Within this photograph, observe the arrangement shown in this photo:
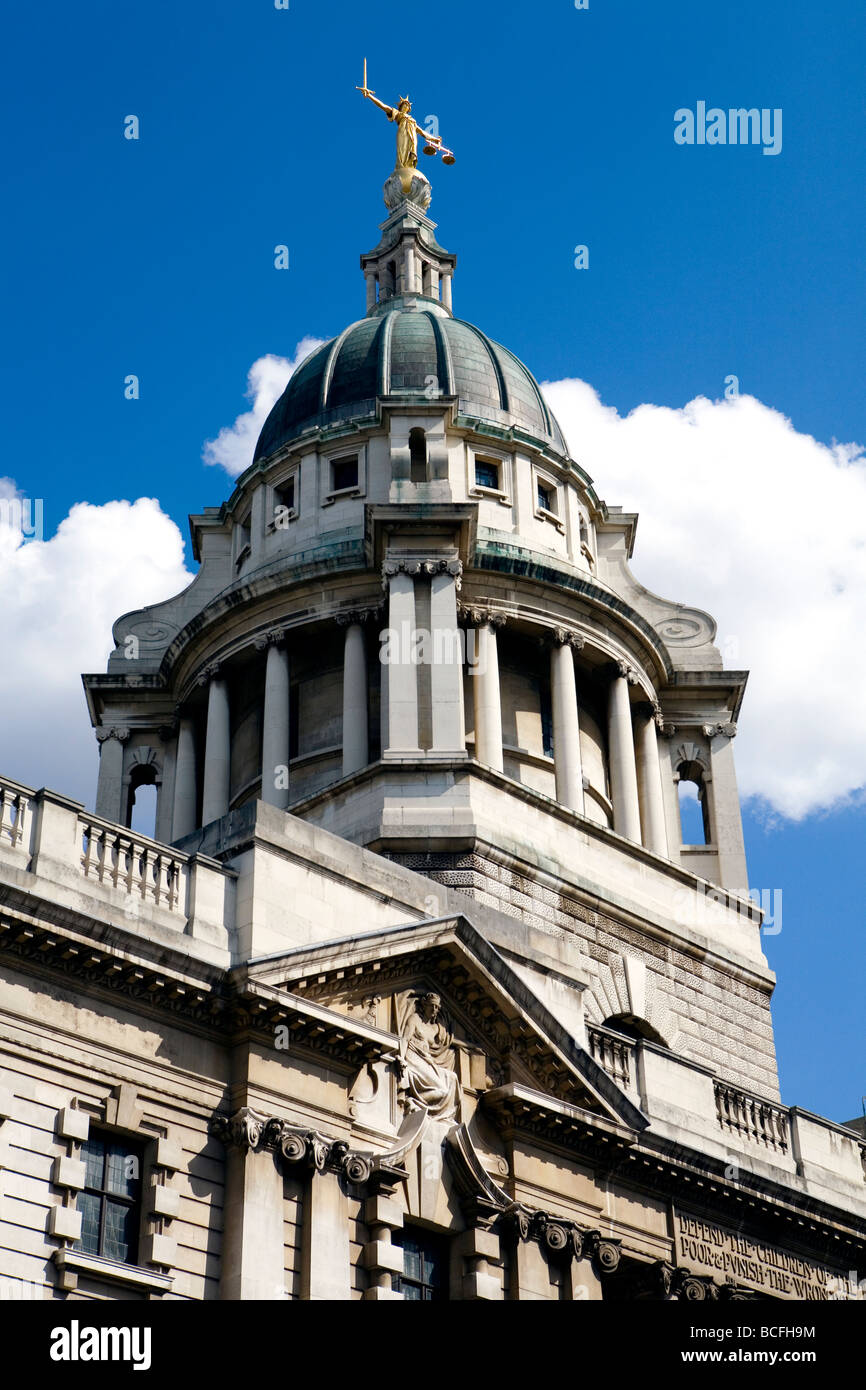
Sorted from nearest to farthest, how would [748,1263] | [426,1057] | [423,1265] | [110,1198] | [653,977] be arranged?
[110,1198] → [423,1265] → [426,1057] → [748,1263] → [653,977]

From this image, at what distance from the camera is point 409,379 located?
173 ft

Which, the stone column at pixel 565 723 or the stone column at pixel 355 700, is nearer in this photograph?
the stone column at pixel 355 700

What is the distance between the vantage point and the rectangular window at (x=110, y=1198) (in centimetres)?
2384

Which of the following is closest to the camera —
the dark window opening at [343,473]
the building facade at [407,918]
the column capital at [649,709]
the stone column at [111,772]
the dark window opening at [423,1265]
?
the building facade at [407,918]

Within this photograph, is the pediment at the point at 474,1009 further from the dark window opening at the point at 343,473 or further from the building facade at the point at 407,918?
the dark window opening at the point at 343,473

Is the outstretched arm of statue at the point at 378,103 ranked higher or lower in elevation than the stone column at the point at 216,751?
higher

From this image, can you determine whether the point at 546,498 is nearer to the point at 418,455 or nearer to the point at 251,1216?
the point at 418,455

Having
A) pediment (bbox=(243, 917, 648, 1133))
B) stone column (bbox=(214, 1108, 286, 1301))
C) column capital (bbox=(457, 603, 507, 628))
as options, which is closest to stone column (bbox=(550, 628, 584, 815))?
column capital (bbox=(457, 603, 507, 628))

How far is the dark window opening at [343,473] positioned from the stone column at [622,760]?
8.69m

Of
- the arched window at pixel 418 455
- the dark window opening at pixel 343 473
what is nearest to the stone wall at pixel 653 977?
the arched window at pixel 418 455

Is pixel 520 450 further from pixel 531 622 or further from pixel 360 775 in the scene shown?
pixel 360 775

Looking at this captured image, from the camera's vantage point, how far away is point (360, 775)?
3984 cm

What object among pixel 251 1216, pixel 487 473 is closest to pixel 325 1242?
pixel 251 1216

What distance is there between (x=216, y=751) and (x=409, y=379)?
11.9 meters
